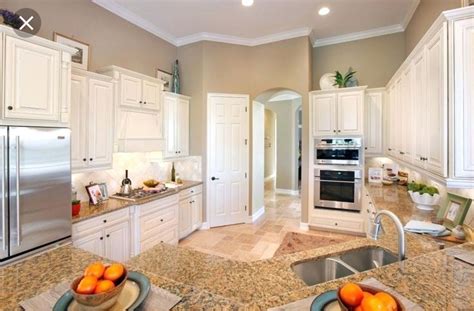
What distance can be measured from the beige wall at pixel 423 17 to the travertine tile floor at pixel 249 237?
3.32 metres

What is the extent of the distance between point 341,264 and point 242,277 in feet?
2.29

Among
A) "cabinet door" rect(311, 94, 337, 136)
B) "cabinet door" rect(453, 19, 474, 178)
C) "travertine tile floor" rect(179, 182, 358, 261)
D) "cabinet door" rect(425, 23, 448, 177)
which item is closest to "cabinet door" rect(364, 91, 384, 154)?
"cabinet door" rect(311, 94, 337, 136)

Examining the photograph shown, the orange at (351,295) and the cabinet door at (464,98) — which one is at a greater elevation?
the cabinet door at (464,98)

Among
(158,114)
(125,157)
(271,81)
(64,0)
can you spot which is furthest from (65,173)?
(271,81)

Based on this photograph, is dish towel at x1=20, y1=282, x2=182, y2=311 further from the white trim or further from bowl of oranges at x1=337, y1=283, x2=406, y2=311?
the white trim

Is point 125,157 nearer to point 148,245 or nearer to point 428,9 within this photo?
point 148,245

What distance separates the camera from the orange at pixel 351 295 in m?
0.74

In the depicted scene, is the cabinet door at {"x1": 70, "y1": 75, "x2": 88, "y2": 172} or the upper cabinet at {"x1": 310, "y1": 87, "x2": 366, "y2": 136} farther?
the upper cabinet at {"x1": 310, "y1": 87, "x2": 366, "y2": 136}

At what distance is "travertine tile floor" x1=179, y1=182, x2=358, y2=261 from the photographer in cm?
361

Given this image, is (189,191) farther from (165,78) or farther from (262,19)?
(262,19)

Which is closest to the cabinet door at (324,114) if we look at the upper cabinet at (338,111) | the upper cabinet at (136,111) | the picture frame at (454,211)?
the upper cabinet at (338,111)

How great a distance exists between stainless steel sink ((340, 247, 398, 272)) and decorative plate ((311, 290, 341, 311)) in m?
0.79

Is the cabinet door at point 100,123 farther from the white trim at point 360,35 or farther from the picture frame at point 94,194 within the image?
the white trim at point 360,35

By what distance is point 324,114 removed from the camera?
13.9 feet
